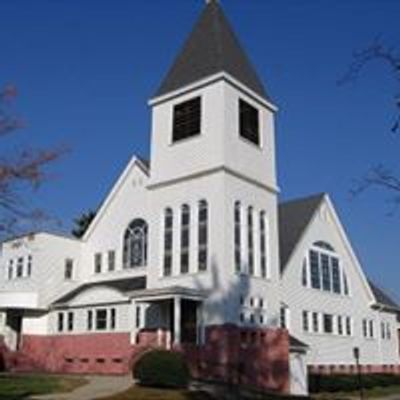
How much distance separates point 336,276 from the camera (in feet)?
142

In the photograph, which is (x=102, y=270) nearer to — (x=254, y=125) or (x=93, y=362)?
(x=93, y=362)

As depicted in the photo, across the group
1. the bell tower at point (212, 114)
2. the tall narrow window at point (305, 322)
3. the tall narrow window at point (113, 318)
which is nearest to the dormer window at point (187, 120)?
the bell tower at point (212, 114)

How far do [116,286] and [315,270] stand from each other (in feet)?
43.2

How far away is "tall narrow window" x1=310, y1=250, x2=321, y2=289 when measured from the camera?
40344mm

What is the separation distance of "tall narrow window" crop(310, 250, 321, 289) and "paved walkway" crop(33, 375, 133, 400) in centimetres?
1541

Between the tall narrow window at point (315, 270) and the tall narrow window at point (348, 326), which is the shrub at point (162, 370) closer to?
the tall narrow window at point (315, 270)

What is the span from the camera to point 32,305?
39094 mm

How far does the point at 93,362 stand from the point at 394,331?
88.4ft

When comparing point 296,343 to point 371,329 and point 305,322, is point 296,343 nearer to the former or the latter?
point 305,322

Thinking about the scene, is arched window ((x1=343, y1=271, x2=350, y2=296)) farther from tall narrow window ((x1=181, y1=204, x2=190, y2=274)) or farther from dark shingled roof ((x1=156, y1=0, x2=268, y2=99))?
tall narrow window ((x1=181, y1=204, x2=190, y2=274))

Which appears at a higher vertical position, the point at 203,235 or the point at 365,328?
the point at 203,235

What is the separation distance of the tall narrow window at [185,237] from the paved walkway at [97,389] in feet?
19.9

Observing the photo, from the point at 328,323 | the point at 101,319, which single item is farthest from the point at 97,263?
the point at 328,323

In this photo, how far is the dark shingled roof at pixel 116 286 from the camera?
35.0 metres
